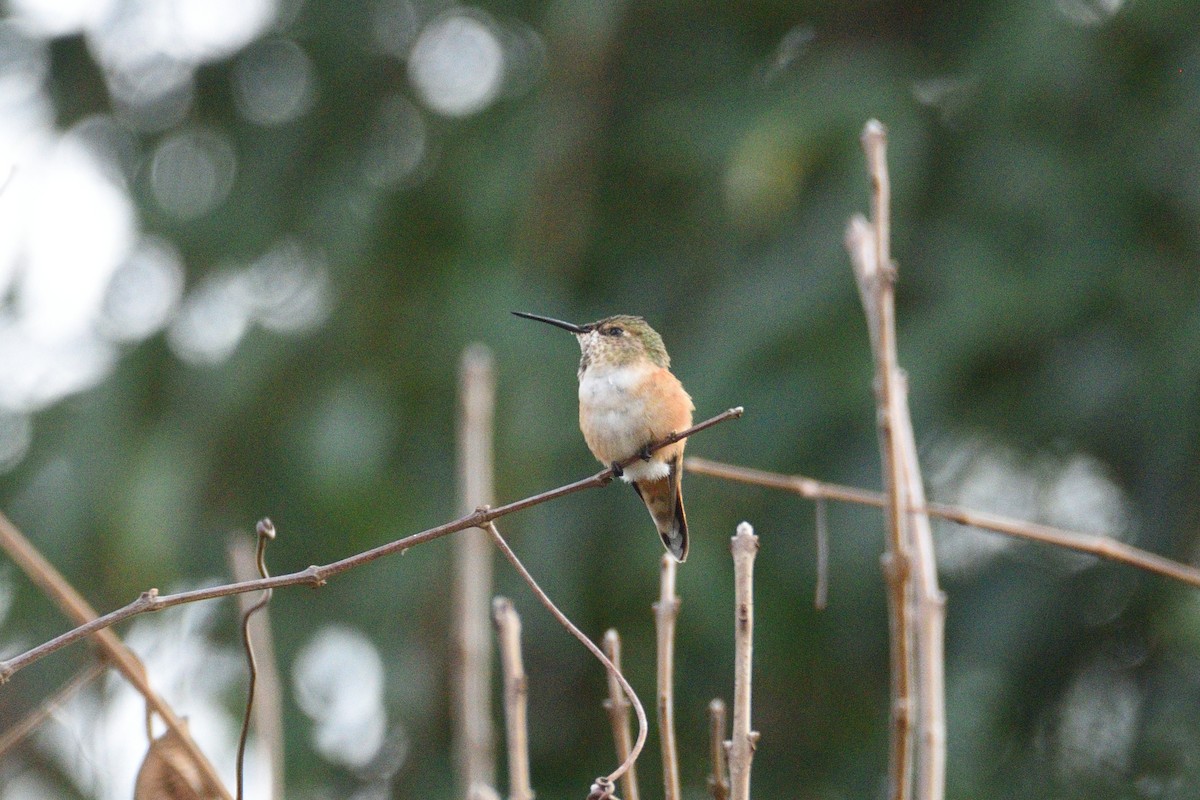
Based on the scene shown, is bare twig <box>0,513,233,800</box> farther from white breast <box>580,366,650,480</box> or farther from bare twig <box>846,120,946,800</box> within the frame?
white breast <box>580,366,650,480</box>

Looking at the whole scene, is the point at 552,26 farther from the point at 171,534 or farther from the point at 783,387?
the point at 171,534

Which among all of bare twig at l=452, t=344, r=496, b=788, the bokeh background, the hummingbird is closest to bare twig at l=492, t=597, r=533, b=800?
bare twig at l=452, t=344, r=496, b=788

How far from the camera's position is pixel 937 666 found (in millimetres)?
1469

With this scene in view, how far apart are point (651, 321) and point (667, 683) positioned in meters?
3.41

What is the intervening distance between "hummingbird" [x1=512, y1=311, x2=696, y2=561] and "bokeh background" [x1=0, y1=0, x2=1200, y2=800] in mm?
1330

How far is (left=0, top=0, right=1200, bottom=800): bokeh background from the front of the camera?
418 cm

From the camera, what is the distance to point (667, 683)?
1.31 meters

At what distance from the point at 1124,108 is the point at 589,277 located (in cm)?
194

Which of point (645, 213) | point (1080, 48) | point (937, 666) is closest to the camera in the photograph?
point (937, 666)

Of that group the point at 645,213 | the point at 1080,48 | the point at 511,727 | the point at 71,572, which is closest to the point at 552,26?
the point at 645,213

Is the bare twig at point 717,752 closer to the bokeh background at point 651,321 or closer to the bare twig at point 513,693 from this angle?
the bare twig at point 513,693

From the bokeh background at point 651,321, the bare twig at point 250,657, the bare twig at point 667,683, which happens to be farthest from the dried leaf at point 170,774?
the bokeh background at point 651,321

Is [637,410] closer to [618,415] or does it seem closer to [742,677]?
[618,415]

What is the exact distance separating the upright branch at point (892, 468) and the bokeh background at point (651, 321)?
2418 mm
